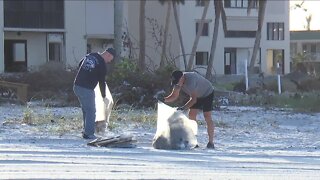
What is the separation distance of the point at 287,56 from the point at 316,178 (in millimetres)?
65383

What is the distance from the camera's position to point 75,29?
180 ft

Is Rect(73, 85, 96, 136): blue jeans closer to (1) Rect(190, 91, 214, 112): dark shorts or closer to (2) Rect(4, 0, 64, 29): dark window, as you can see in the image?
(1) Rect(190, 91, 214, 112): dark shorts

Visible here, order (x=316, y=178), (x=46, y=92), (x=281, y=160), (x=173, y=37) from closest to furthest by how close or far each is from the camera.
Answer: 1. (x=316, y=178)
2. (x=281, y=160)
3. (x=46, y=92)
4. (x=173, y=37)

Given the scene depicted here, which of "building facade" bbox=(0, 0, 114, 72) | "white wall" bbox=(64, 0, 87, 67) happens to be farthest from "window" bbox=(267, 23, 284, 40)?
"white wall" bbox=(64, 0, 87, 67)

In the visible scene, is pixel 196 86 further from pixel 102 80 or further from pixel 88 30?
pixel 88 30

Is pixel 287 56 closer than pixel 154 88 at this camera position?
No

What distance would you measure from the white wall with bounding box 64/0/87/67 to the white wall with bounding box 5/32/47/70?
188cm

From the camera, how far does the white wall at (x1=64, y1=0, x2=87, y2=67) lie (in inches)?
2142

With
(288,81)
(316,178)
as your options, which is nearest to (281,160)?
(316,178)

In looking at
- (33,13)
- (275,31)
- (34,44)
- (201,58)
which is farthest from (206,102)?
(275,31)

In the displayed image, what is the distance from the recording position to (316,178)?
10.1m

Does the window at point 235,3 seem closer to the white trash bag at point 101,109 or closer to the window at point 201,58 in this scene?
the window at point 201,58

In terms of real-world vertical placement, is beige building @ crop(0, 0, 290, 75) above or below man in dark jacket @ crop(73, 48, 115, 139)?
above

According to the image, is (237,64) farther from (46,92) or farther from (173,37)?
(46,92)
